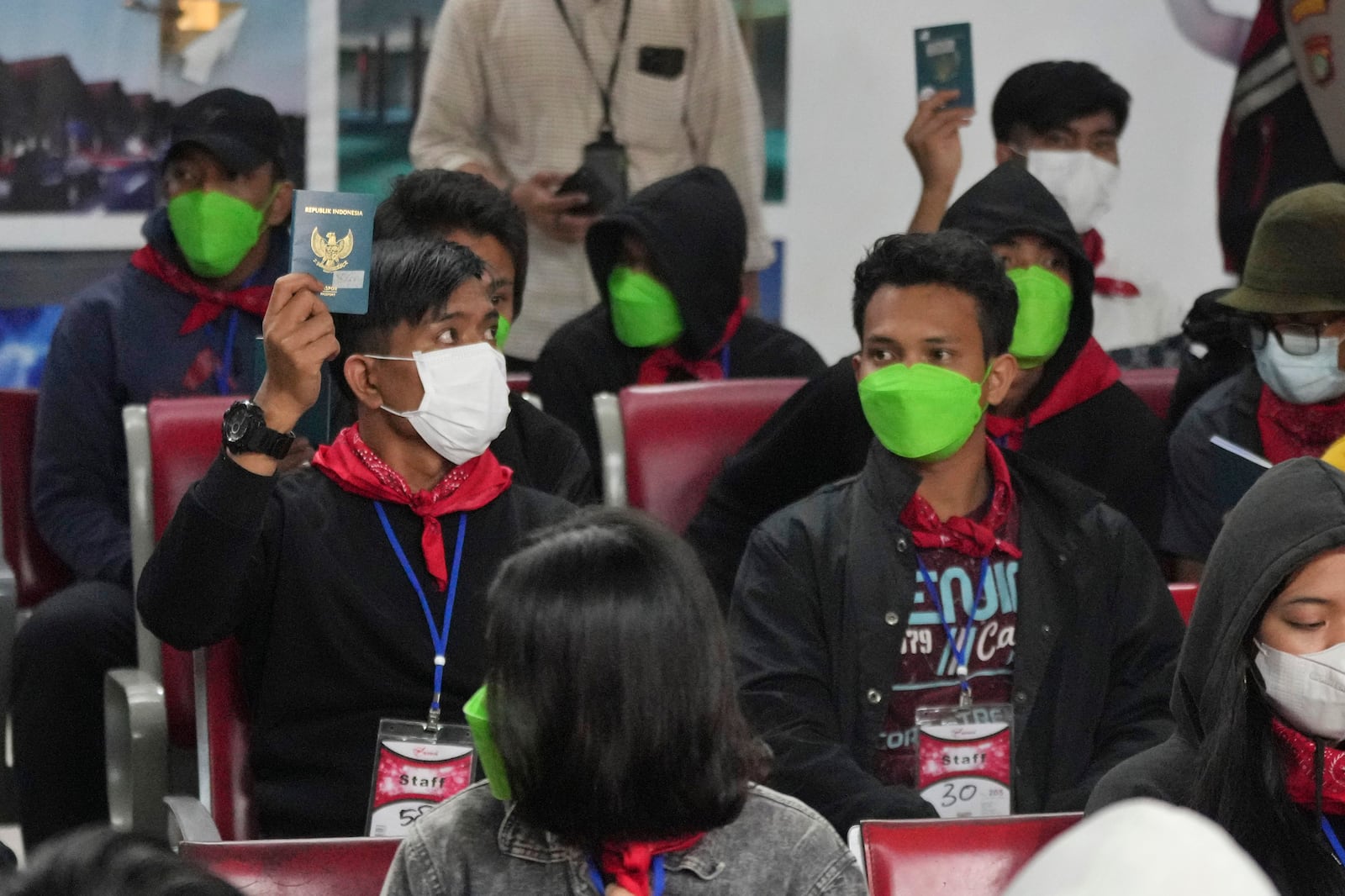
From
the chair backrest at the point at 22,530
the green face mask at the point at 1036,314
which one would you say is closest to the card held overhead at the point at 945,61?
the green face mask at the point at 1036,314

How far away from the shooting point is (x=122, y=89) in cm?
484

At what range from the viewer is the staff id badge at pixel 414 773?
2549 mm

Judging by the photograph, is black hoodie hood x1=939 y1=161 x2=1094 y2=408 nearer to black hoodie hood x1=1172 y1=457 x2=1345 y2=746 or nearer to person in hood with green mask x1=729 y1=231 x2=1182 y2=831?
person in hood with green mask x1=729 y1=231 x2=1182 y2=831

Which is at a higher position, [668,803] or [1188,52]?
[1188,52]

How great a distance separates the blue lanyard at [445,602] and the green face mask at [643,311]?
4.89 feet

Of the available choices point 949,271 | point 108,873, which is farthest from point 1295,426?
point 108,873

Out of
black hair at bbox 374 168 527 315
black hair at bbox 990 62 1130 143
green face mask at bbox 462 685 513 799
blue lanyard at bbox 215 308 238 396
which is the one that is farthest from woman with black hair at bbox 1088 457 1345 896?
black hair at bbox 990 62 1130 143

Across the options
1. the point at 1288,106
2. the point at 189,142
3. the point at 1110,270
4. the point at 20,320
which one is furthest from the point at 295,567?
the point at 1288,106

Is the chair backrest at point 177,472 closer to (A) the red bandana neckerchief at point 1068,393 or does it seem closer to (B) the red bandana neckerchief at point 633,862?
(B) the red bandana neckerchief at point 633,862

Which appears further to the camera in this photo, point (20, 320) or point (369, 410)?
point (20, 320)

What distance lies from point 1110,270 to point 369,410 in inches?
115

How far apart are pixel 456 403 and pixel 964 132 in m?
3.21

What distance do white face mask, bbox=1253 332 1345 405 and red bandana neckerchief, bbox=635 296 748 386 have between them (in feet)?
4.31

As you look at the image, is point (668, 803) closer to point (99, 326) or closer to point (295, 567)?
point (295, 567)
